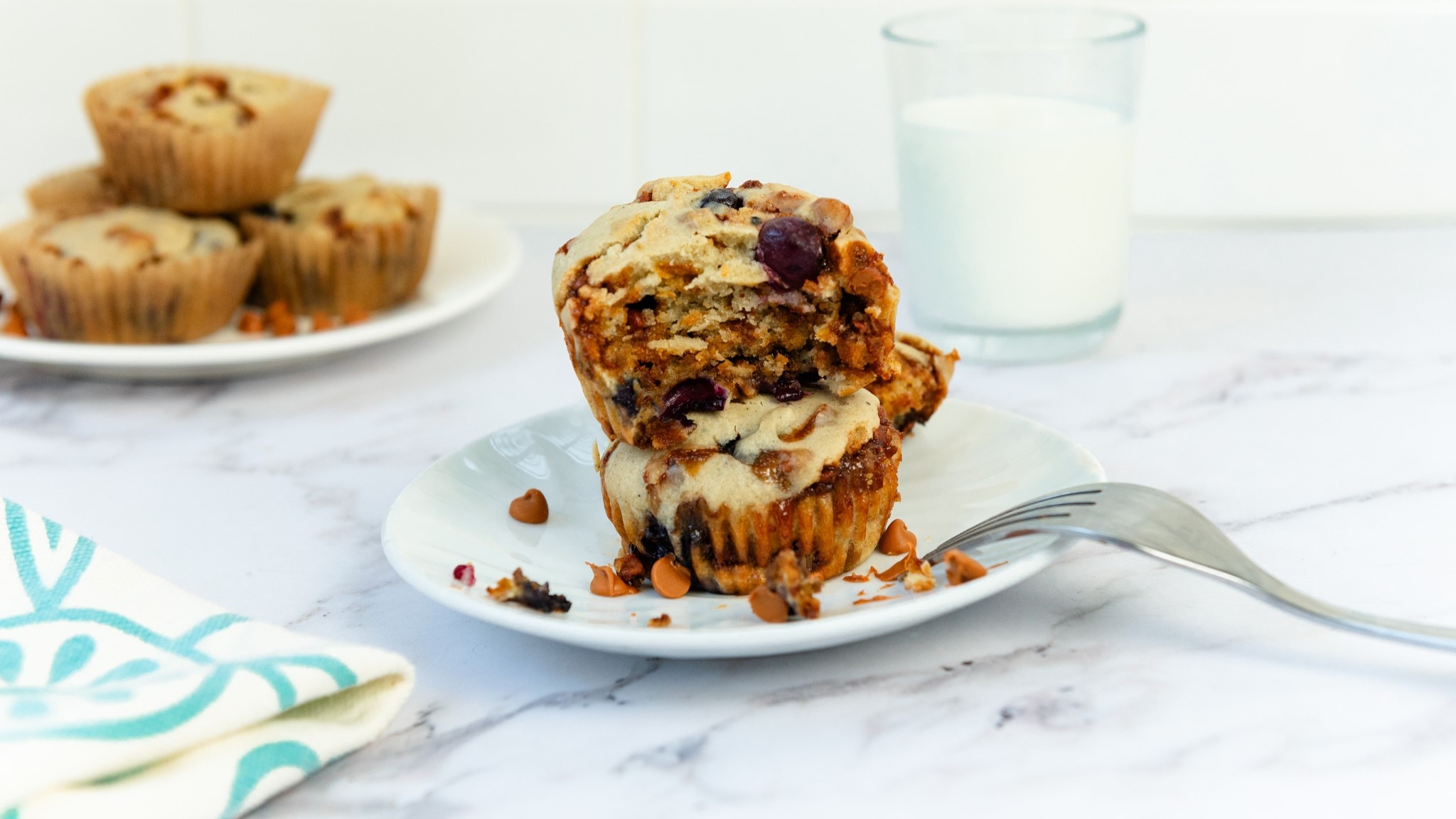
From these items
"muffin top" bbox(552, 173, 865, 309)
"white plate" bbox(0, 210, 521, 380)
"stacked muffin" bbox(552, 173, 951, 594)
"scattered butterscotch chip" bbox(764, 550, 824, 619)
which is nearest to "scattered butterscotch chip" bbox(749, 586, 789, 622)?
"scattered butterscotch chip" bbox(764, 550, 824, 619)

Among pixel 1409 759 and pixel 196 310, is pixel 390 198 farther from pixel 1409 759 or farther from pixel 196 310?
pixel 1409 759

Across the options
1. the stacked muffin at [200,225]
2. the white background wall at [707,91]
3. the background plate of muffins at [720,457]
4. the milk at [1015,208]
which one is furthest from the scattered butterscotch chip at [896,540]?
the white background wall at [707,91]

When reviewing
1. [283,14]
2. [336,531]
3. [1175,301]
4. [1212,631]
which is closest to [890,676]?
[1212,631]

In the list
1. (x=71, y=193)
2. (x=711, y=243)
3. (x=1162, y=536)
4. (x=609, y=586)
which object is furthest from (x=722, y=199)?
(x=71, y=193)

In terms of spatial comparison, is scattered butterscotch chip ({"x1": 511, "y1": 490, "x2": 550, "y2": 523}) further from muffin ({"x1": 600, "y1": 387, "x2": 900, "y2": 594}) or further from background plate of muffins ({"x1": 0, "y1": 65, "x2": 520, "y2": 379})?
background plate of muffins ({"x1": 0, "y1": 65, "x2": 520, "y2": 379})

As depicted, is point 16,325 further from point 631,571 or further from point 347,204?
point 631,571

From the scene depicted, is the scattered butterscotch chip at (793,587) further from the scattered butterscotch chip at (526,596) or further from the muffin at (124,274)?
the muffin at (124,274)
